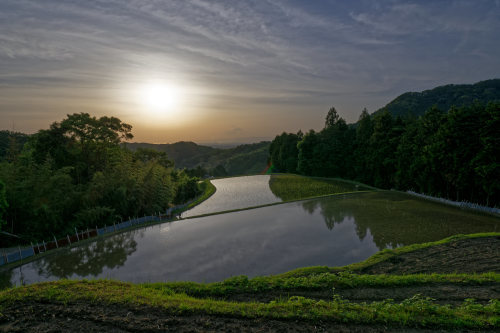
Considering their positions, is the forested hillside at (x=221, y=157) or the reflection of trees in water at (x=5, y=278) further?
the forested hillside at (x=221, y=157)

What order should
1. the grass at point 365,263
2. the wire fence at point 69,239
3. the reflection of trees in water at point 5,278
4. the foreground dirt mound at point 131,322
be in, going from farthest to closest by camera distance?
the wire fence at point 69,239 → the reflection of trees in water at point 5,278 → the grass at point 365,263 → the foreground dirt mound at point 131,322

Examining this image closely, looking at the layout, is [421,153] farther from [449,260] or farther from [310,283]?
[310,283]

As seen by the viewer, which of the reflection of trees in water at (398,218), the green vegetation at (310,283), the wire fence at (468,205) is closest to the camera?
the green vegetation at (310,283)

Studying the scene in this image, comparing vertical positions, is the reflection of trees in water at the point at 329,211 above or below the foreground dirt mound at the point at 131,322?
below

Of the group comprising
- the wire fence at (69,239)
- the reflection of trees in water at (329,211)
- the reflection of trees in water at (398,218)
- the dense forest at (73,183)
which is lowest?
the reflection of trees in water at (398,218)

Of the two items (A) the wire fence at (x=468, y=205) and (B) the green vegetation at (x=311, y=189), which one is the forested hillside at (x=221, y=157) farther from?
(A) the wire fence at (x=468, y=205)

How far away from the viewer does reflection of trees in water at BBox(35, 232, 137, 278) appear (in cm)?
1358

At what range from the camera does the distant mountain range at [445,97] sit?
11028cm

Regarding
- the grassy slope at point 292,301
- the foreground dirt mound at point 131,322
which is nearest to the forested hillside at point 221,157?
the grassy slope at point 292,301

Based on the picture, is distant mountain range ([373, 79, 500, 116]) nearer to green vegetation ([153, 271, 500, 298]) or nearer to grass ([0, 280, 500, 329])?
green vegetation ([153, 271, 500, 298])

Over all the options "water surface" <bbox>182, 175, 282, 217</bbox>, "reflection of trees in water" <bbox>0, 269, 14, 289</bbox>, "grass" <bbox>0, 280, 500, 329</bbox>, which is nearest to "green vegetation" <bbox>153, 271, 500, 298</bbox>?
"grass" <bbox>0, 280, 500, 329</bbox>

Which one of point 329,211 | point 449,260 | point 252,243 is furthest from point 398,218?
point 252,243

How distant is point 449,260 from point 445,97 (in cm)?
14670

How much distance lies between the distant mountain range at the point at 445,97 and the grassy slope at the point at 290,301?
115 m
